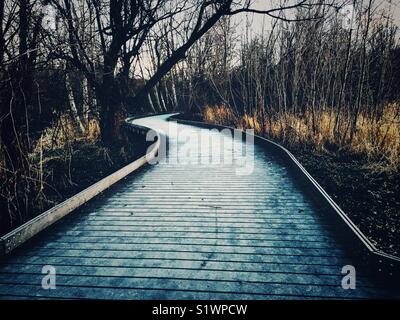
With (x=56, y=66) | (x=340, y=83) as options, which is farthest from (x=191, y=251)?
(x=340, y=83)

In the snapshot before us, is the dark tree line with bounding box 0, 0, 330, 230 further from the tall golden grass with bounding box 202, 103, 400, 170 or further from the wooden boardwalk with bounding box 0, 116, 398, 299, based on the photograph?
the tall golden grass with bounding box 202, 103, 400, 170

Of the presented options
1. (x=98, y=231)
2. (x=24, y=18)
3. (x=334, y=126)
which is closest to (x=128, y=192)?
(x=98, y=231)

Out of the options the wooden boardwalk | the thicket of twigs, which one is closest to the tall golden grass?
the thicket of twigs

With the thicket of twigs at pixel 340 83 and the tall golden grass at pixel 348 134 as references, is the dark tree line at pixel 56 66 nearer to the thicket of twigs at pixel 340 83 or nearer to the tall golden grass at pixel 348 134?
the thicket of twigs at pixel 340 83

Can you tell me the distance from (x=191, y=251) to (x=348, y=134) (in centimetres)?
719

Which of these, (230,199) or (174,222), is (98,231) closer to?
(174,222)

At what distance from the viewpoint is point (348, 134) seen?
8688mm

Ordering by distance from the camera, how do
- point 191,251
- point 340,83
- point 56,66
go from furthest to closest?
1. point 340,83
2. point 56,66
3. point 191,251

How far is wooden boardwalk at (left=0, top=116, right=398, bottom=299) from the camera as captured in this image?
269 centimetres

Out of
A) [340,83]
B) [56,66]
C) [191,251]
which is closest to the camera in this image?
[191,251]
